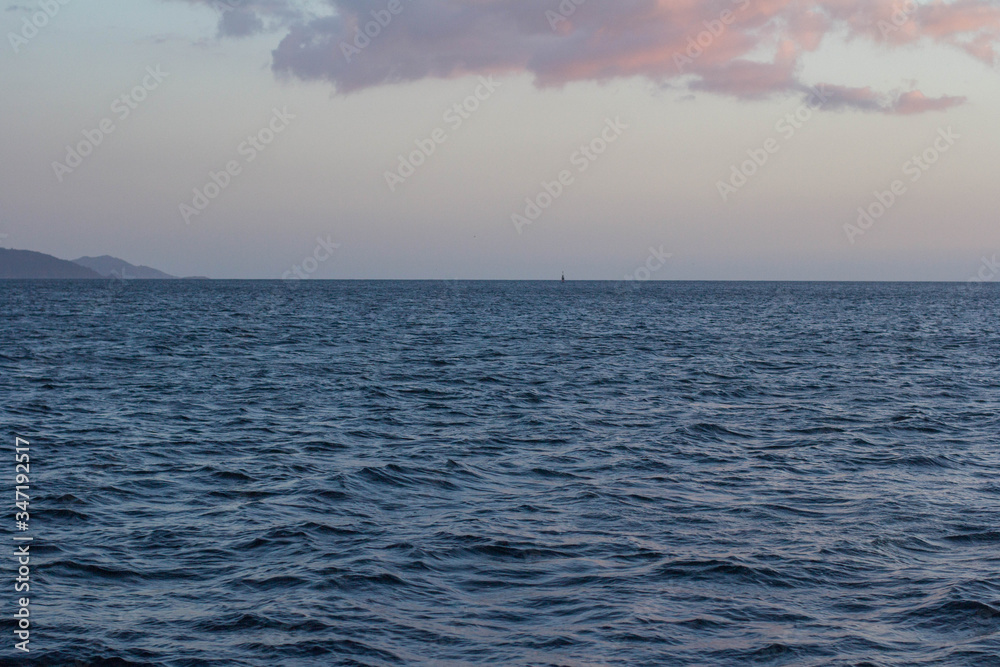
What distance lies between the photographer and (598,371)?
41688 mm

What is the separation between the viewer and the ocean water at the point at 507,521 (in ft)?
35.8

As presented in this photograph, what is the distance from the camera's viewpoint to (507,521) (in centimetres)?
1572

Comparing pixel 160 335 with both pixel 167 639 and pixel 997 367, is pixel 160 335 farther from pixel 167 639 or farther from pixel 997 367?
pixel 167 639

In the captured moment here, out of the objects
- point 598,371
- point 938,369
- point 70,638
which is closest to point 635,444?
point 70,638

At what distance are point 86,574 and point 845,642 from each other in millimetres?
9957

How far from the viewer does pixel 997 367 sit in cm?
4481

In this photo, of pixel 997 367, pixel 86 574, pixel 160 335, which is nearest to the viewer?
pixel 86 574

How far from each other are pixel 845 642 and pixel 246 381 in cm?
2924

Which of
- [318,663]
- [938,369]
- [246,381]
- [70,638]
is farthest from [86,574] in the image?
[938,369]

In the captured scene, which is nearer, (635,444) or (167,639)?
(167,639)

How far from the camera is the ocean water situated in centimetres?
1092

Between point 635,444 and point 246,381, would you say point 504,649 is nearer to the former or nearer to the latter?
point 635,444

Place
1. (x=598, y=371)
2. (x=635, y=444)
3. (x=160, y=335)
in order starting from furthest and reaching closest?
(x=160, y=335) → (x=598, y=371) → (x=635, y=444)

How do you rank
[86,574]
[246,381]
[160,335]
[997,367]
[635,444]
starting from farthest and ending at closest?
1. [160,335]
2. [997,367]
3. [246,381]
4. [635,444]
5. [86,574]
